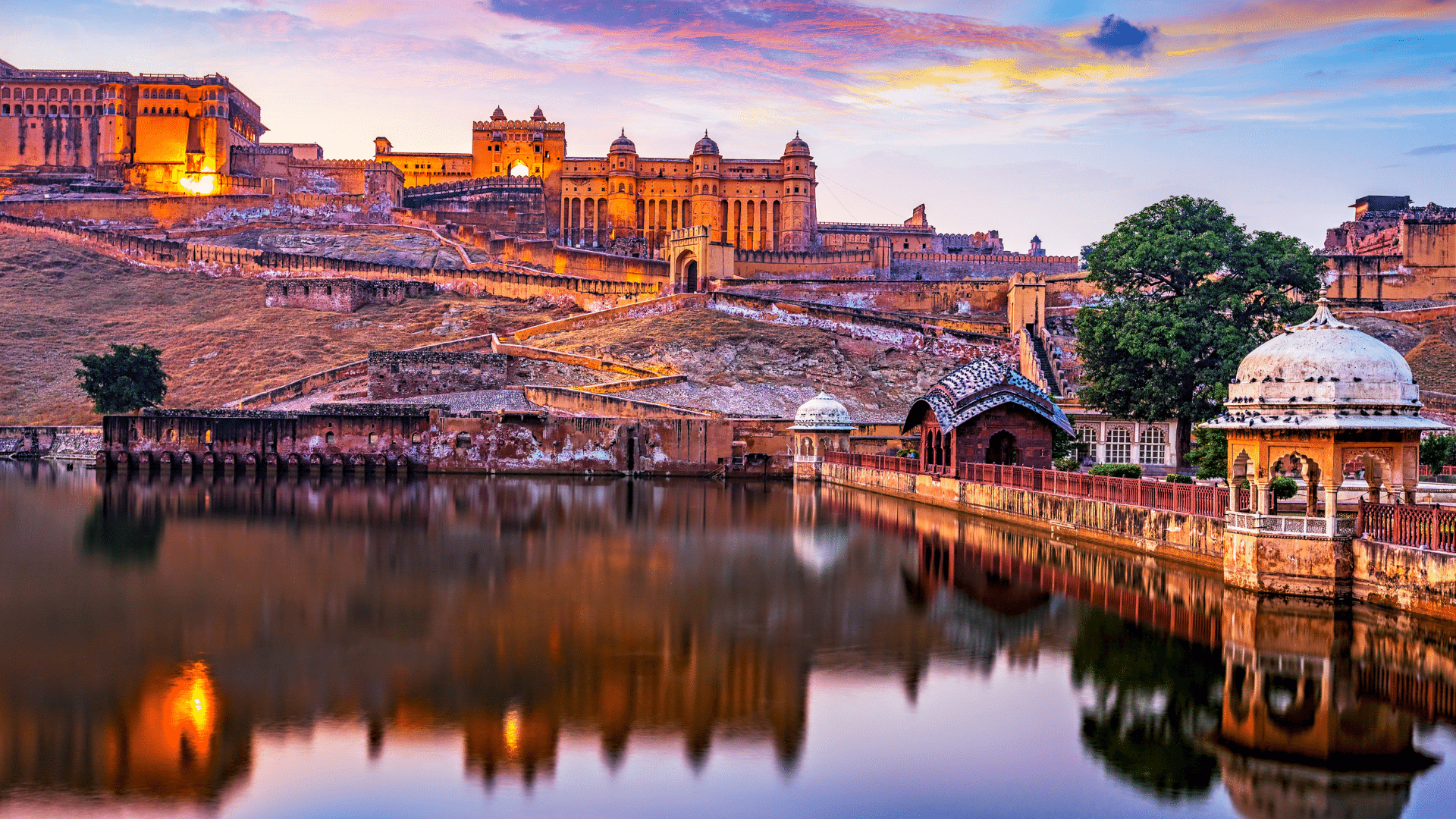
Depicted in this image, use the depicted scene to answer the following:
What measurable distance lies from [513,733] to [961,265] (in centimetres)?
6102

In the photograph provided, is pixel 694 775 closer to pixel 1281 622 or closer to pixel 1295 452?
pixel 1281 622

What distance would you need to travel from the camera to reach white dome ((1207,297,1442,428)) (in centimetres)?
1352

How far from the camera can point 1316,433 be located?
44.6 feet

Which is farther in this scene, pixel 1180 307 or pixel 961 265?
pixel 961 265

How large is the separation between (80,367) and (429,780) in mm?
45432

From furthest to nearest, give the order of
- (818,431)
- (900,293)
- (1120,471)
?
(900,293), (818,431), (1120,471)

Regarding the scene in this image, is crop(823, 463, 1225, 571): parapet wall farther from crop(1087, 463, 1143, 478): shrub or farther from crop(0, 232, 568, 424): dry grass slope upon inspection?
crop(0, 232, 568, 424): dry grass slope

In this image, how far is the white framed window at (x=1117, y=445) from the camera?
3266 cm

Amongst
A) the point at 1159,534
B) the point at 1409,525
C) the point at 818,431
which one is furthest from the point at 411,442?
the point at 1409,525

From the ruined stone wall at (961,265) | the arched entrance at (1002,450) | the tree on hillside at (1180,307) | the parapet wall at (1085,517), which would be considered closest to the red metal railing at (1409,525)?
the parapet wall at (1085,517)

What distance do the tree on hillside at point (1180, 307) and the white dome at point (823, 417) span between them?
732cm

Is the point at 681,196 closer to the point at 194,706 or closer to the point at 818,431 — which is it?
the point at 818,431

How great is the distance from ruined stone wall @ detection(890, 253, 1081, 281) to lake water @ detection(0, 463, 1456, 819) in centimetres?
4783

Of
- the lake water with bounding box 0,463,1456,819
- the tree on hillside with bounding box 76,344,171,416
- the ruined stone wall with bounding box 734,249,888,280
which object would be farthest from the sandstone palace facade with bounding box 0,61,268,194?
the lake water with bounding box 0,463,1456,819
